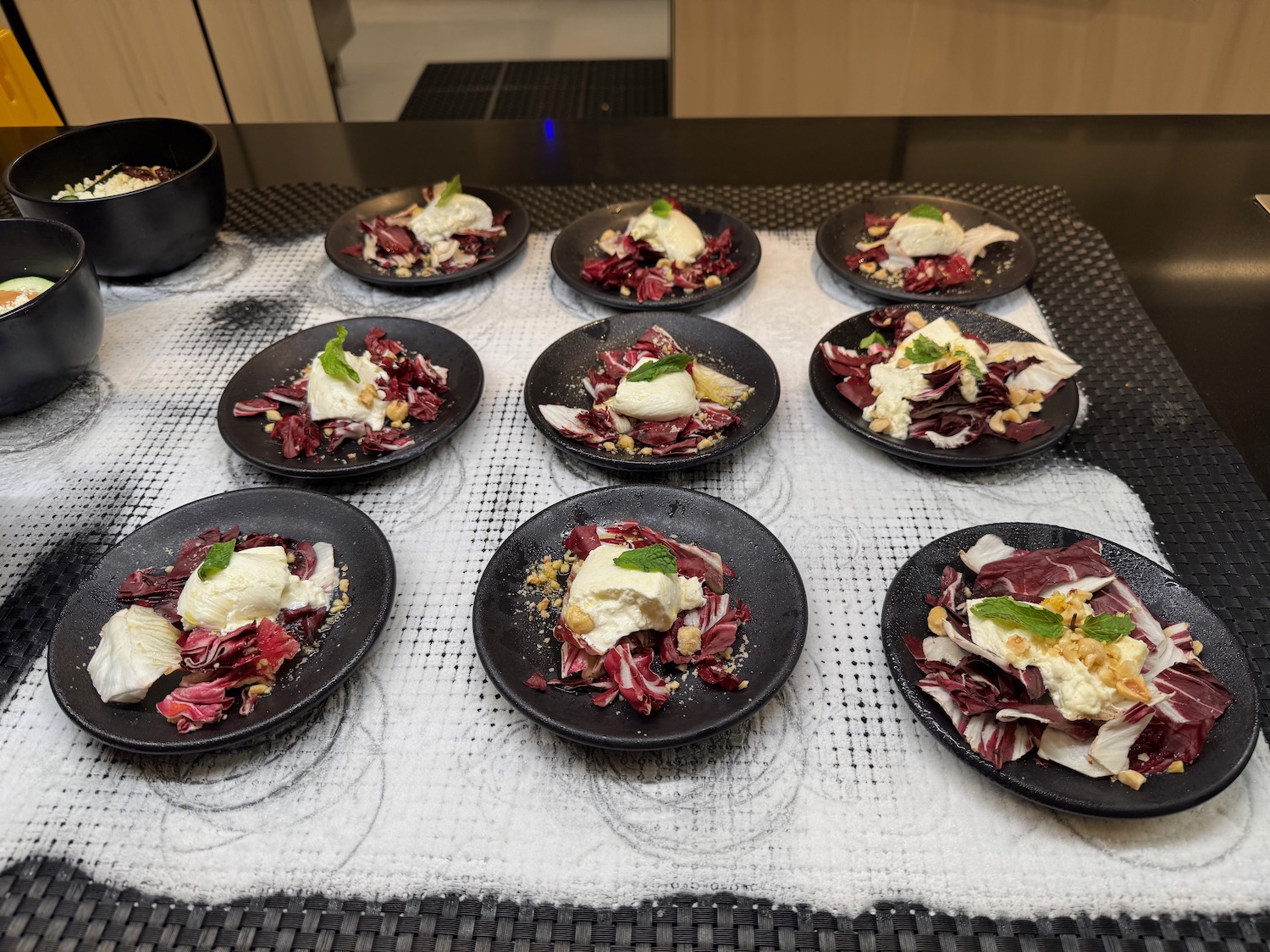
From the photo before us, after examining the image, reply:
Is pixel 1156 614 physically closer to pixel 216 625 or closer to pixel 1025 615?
pixel 1025 615

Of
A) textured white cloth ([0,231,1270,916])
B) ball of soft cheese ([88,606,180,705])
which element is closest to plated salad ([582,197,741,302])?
textured white cloth ([0,231,1270,916])

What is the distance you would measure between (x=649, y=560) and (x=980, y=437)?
0.61 meters

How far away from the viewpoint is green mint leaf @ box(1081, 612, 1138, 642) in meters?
0.92

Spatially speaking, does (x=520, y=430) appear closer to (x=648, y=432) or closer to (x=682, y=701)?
(x=648, y=432)

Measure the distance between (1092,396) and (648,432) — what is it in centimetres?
75

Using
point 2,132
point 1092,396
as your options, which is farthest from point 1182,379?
point 2,132

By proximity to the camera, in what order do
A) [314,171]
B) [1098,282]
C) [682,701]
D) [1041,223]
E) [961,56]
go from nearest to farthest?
[682,701]
[1098,282]
[1041,223]
[314,171]
[961,56]

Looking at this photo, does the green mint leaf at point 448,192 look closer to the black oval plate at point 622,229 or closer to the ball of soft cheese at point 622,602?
the black oval plate at point 622,229

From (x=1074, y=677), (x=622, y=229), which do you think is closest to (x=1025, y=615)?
(x=1074, y=677)

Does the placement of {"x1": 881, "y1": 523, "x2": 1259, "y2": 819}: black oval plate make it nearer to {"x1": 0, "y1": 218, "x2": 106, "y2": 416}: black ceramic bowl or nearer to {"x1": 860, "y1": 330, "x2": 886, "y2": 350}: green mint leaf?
{"x1": 860, "y1": 330, "x2": 886, "y2": 350}: green mint leaf

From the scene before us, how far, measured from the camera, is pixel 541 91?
14.5 feet

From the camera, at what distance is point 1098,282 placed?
5.33ft

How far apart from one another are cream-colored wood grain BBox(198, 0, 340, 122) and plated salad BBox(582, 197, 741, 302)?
254 cm

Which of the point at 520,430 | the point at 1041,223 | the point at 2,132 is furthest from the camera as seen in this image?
the point at 2,132
